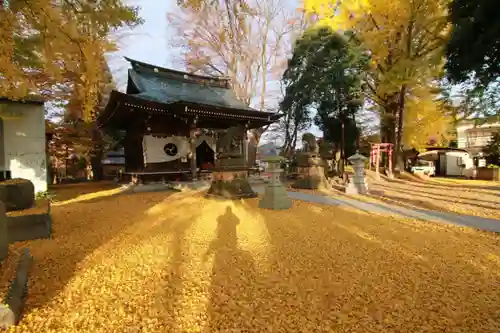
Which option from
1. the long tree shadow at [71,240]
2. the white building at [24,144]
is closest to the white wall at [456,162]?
the long tree shadow at [71,240]

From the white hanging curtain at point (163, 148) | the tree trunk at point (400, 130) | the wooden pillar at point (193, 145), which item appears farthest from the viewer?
the tree trunk at point (400, 130)

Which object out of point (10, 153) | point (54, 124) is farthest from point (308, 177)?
point (54, 124)

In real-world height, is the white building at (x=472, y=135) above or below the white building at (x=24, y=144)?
above

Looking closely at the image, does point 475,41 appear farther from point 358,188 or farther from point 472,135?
point 472,135

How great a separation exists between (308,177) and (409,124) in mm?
9273

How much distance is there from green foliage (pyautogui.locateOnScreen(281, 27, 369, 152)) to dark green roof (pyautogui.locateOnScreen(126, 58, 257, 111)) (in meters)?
4.95

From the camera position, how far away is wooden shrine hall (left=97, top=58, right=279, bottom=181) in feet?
34.0

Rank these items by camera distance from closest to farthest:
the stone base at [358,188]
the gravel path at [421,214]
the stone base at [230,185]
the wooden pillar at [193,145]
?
the gravel path at [421,214]
the stone base at [230,185]
the stone base at [358,188]
the wooden pillar at [193,145]

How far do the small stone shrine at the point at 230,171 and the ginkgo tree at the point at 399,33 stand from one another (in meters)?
8.01

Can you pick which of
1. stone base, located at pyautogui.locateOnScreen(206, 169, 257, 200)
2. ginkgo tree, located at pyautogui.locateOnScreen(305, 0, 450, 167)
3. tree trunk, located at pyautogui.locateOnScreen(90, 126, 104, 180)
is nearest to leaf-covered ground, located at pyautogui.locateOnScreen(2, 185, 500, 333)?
stone base, located at pyautogui.locateOnScreen(206, 169, 257, 200)

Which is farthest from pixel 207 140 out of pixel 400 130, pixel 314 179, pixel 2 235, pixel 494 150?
pixel 494 150

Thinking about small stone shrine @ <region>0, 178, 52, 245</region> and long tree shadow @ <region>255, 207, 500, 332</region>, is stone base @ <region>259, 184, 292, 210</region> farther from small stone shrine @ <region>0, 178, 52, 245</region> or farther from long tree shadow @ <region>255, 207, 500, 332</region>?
small stone shrine @ <region>0, 178, 52, 245</region>

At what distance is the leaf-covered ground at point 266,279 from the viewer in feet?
6.67

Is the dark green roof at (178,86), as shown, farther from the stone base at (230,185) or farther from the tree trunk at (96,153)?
the stone base at (230,185)
